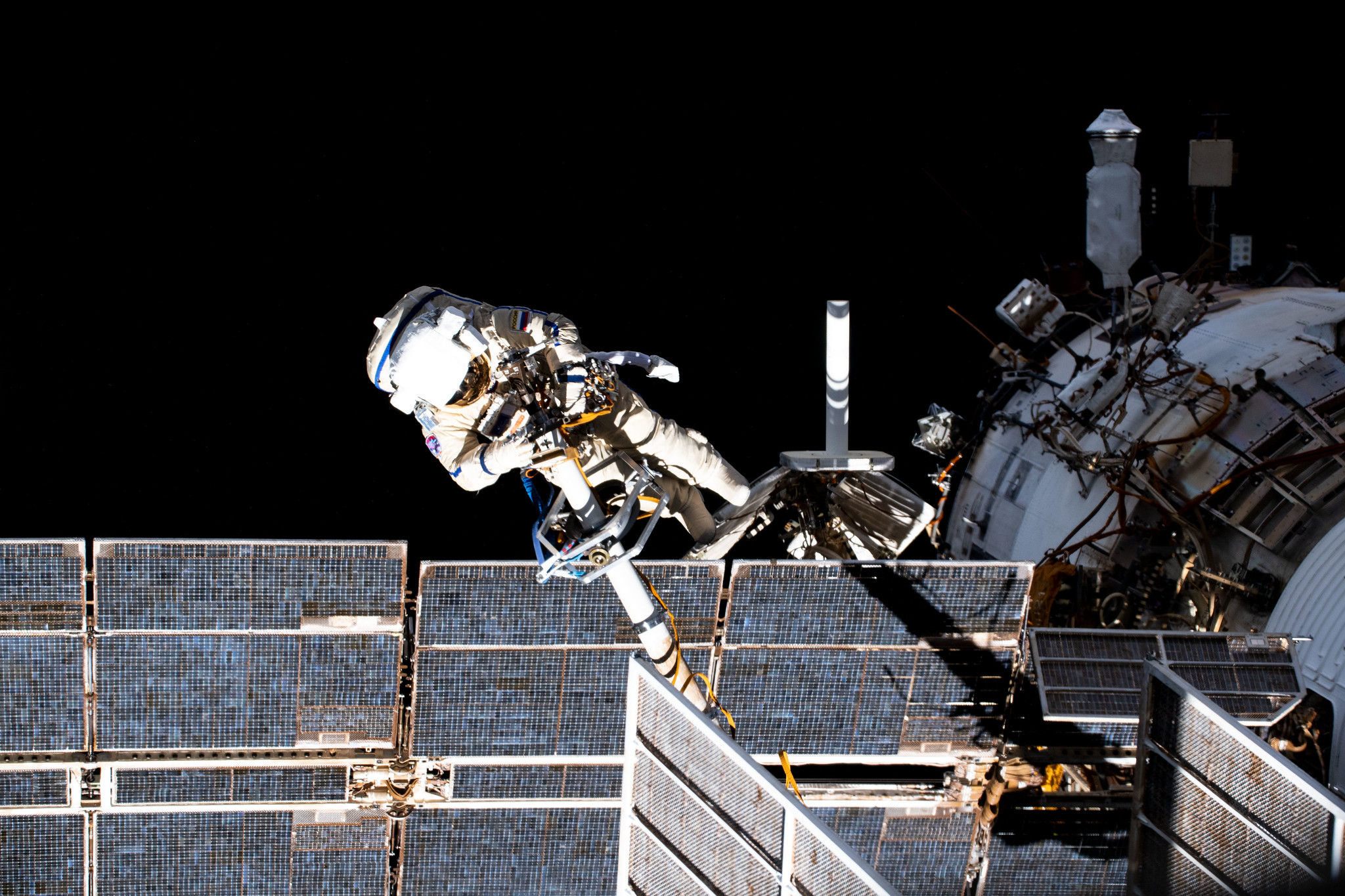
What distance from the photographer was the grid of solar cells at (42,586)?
21.1 feet

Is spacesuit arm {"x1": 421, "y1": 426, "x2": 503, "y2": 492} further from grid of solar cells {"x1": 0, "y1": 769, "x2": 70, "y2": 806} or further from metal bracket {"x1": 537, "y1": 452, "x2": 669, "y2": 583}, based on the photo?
grid of solar cells {"x1": 0, "y1": 769, "x2": 70, "y2": 806}

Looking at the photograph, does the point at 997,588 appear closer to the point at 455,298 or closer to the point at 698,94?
the point at 455,298

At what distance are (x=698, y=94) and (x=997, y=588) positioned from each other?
20.0ft

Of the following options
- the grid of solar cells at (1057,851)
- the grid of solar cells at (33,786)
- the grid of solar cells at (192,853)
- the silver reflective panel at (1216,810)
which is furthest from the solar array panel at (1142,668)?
the grid of solar cells at (33,786)

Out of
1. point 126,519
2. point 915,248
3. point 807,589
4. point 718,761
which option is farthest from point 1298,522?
point 126,519

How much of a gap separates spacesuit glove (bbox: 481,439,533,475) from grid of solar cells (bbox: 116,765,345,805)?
6.85 feet

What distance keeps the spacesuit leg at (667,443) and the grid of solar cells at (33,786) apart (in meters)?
3.50

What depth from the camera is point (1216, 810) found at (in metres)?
5.12

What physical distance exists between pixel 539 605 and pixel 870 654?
191cm

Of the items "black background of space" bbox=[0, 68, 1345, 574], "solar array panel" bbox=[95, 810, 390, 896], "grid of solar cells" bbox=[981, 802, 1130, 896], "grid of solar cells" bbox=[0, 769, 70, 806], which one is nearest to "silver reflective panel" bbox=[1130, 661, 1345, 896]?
"grid of solar cells" bbox=[981, 802, 1130, 896]

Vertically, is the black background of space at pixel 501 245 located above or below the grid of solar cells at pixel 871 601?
above

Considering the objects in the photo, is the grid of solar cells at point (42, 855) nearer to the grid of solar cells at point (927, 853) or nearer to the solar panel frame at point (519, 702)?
the solar panel frame at point (519, 702)

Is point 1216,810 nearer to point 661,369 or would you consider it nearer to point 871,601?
point 871,601

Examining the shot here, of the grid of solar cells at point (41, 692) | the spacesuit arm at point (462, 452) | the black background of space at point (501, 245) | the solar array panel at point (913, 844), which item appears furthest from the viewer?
the black background of space at point (501, 245)
